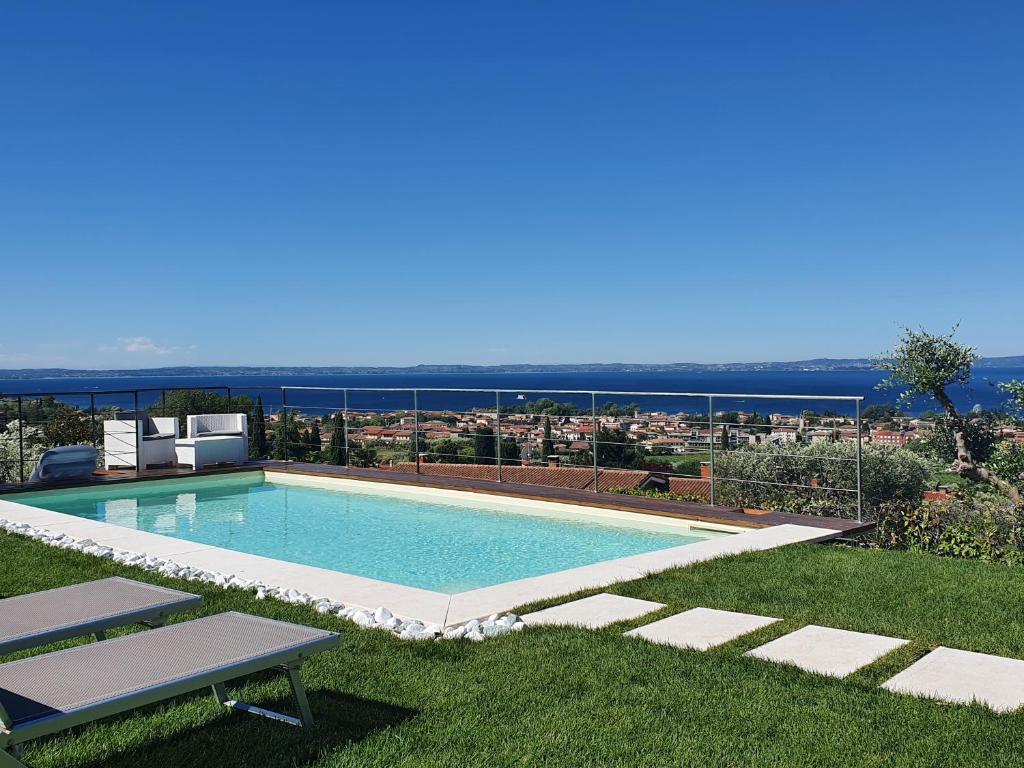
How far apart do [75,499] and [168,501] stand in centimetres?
108

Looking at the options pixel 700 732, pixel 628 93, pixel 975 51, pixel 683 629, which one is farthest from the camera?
pixel 628 93

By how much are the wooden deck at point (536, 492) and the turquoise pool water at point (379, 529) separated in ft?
0.47

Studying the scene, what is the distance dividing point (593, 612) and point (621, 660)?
841mm

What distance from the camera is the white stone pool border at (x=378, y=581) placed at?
4172 mm

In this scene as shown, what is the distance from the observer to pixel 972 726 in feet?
8.51

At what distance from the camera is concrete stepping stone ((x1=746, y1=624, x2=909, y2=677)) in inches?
127

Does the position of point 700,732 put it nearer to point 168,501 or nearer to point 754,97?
point 168,501

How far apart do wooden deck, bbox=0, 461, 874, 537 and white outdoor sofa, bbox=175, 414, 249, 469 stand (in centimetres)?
23

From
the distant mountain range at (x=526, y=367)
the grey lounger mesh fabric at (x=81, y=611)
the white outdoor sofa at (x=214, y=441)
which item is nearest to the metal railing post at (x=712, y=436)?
the grey lounger mesh fabric at (x=81, y=611)

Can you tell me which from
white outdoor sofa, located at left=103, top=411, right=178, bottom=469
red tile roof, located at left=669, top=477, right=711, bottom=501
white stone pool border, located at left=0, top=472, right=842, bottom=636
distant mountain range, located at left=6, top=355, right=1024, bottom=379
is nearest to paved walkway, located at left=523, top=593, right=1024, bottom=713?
white stone pool border, located at left=0, top=472, right=842, bottom=636

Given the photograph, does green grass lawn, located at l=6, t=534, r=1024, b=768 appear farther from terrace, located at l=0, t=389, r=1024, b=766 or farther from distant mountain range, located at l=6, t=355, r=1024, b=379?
distant mountain range, located at l=6, t=355, r=1024, b=379

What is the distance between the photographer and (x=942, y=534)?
6.79 m

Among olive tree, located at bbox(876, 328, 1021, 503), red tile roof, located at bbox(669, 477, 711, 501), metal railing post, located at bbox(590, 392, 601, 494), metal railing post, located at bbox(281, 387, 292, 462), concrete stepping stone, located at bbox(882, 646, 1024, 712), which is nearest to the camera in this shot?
concrete stepping stone, located at bbox(882, 646, 1024, 712)

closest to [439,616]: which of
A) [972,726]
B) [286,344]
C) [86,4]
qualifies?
[972,726]
